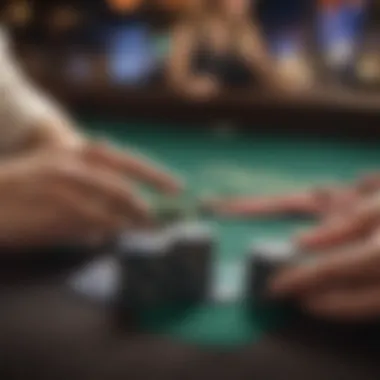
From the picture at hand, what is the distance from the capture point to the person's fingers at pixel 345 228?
48cm

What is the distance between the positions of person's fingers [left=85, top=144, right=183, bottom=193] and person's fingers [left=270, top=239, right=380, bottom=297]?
0.47 ft

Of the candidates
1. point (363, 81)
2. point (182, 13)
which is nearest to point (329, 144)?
point (363, 81)

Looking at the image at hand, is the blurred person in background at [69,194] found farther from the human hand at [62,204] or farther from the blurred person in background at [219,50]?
the blurred person in background at [219,50]

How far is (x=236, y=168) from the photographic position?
0.65 meters

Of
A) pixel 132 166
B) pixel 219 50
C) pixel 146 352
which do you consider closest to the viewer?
pixel 146 352

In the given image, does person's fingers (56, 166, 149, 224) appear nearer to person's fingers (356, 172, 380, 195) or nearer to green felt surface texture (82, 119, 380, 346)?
green felt surface texture (82, 119, 380, 346)

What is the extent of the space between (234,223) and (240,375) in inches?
5.5

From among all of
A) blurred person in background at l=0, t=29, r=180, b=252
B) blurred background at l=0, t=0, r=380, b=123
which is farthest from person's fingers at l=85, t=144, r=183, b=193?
blurred background at l=0, t=0, r=380, b=123

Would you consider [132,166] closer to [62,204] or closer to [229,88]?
[62,204]

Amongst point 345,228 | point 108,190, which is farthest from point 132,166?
point 345,228

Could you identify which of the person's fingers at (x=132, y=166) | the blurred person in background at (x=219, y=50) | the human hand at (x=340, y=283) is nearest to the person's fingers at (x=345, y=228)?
the human hand at (x=340, y=283)

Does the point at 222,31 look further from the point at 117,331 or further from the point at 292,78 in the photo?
the point at 117,331

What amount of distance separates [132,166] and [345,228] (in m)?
0.15

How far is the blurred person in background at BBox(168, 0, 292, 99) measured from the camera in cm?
70
